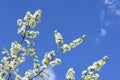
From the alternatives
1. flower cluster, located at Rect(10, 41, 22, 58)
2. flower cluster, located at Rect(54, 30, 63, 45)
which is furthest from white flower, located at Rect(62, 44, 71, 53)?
flower cluster, located at Rect(10, 41, 22, 58)

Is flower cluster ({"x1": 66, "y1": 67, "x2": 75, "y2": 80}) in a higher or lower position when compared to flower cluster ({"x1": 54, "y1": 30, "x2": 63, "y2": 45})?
lower

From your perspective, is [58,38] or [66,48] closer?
[58,38]

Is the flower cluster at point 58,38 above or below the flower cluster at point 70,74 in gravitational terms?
above

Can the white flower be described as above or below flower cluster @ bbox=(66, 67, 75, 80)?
above

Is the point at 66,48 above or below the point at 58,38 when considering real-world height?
below

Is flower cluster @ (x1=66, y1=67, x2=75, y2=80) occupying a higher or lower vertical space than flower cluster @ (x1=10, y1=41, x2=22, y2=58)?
lower

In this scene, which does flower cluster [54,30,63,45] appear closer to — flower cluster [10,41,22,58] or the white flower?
the white flower

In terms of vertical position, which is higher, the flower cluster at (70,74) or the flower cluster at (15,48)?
the flower cluster at (15,48)

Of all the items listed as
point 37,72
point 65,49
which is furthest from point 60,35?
point 37,72

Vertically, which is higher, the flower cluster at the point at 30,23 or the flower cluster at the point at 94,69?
the flower cluster at the point at 30,23

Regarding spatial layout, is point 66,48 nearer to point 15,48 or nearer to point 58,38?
point 58,38

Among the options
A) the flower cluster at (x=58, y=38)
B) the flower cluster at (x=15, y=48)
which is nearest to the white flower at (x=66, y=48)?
the flower cluster at (x=58, y=38)

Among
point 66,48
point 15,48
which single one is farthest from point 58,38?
Answer: point 15,48

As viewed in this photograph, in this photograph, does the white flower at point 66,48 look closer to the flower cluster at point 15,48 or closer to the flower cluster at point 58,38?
the flower cluster at point 58,38
